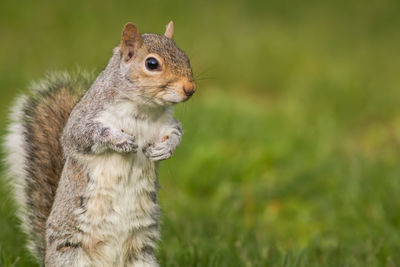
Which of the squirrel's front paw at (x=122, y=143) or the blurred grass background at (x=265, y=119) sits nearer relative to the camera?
the squirrel's front paw at (x=122, y=143)

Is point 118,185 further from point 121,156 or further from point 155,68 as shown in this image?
point 155,68

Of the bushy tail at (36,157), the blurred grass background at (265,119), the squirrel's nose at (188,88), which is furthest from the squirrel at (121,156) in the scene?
the blurred grass background at (265,119)

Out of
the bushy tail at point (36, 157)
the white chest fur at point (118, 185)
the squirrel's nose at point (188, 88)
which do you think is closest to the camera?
the squirrel's nose at point (188, 88)

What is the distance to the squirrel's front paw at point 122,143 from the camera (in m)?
2.16

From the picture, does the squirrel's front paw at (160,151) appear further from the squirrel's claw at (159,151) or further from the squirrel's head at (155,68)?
the squirrel's head at (155,68)

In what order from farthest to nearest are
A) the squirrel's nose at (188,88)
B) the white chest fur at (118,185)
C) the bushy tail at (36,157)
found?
1. the bushy tail at (36,157)
2. the white chest fur at (118,185)
3. the squirrel's nose at (188,88)

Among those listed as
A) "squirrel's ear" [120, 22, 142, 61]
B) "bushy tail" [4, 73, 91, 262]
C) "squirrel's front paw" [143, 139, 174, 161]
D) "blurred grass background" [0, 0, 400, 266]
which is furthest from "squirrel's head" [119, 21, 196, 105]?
"bushy tail" [4, 73, 91, 262]

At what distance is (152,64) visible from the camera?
220 cm

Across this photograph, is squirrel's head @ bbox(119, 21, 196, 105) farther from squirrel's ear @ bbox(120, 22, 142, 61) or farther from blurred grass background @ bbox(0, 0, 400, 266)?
blurred grass background @ bbox(0, 0, 400, 266)

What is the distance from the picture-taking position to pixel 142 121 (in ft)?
7.39

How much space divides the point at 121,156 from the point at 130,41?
0.38 meters

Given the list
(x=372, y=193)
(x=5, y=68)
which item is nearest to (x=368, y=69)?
(x=372, y=193)

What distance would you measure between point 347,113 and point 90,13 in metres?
2.57

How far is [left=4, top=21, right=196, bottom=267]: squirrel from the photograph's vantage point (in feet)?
7.20
